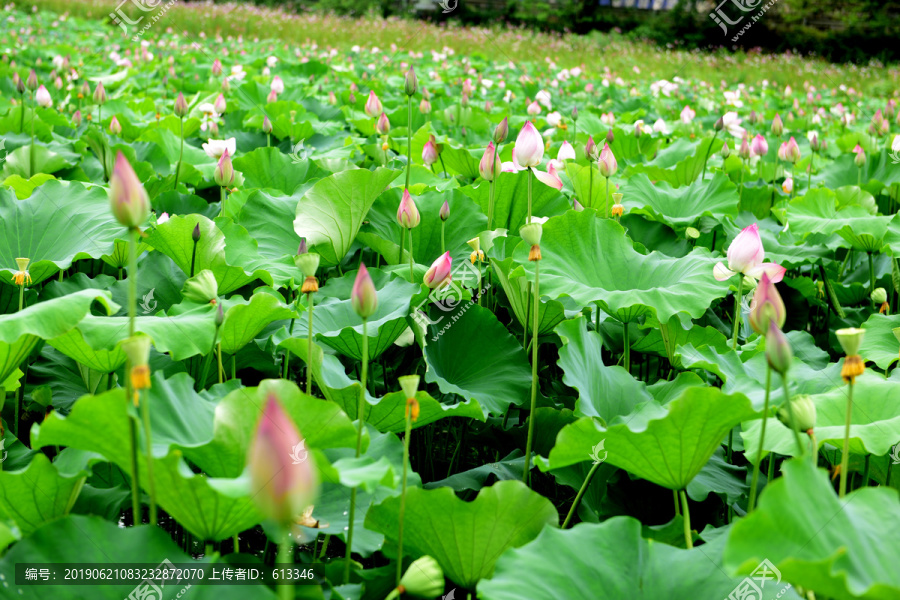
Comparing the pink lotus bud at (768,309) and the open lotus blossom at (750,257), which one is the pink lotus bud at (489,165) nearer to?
the open lotus blossom at (750,257)

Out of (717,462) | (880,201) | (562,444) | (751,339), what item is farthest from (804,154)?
(562,444)

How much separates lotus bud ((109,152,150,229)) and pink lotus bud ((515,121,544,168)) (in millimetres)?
719

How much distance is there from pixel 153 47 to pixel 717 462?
5.99 m

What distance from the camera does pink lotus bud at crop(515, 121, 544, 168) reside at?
1222 millimetres

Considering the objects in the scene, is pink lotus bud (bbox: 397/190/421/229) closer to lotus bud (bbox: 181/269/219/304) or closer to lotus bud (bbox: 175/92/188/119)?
lotus bud (bbox: 181/269/219/304)

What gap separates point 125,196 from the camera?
2.09 feet

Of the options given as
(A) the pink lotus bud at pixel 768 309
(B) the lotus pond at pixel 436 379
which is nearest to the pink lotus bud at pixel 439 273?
(B) the lotus pond at pixel 436 379

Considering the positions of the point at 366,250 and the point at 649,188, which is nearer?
the point at 366,250

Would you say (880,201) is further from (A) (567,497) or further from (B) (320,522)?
(B) (320,522)

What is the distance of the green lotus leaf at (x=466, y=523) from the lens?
792 millimetres

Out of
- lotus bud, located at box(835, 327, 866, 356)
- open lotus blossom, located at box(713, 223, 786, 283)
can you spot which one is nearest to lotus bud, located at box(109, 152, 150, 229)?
lotus bud, located at box(835, 327, 866, 356)

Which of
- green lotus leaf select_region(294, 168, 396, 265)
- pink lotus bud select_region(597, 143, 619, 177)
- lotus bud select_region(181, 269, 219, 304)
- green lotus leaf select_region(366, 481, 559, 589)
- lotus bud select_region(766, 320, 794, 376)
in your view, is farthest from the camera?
pink lotus bud select_region(597, 143, 619, 177)

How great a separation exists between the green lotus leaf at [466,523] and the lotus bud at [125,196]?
15.6 inches

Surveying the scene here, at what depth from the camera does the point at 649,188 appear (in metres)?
1.88
